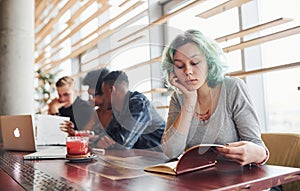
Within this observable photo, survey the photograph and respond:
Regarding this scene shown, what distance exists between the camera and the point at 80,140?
4.55 ft

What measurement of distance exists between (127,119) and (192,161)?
0.56 meters

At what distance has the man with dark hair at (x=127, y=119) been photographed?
4.79 feet

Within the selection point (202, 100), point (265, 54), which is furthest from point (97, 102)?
point (265, 54)

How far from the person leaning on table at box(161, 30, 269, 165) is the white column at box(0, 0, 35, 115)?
2.00 metres

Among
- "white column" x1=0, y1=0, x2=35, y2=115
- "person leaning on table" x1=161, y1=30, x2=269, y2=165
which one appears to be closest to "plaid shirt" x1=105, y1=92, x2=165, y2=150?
"person leaning on table" x1=161, y1=30, x2=269, y2=165

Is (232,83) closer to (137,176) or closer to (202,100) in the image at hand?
(202,100)

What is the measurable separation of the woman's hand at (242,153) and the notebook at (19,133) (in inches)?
41.7

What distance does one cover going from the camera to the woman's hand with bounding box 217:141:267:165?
3.54 feet

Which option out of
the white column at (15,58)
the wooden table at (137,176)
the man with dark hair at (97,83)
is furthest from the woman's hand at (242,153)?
the white column at (15,58)

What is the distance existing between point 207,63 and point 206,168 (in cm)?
42

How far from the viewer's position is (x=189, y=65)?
1270mm

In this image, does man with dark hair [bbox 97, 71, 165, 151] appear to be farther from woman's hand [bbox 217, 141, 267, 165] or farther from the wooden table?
woman's hand [bbox 217, 141, 267, 165]

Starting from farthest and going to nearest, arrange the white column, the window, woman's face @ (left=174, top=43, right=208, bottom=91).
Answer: the white column < the window < woman's face @ (left=174, top=43, right=208, bottom=91)

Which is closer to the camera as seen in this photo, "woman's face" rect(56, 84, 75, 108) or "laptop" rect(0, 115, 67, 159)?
"laptop" rect(0, 115, 67, 159)
